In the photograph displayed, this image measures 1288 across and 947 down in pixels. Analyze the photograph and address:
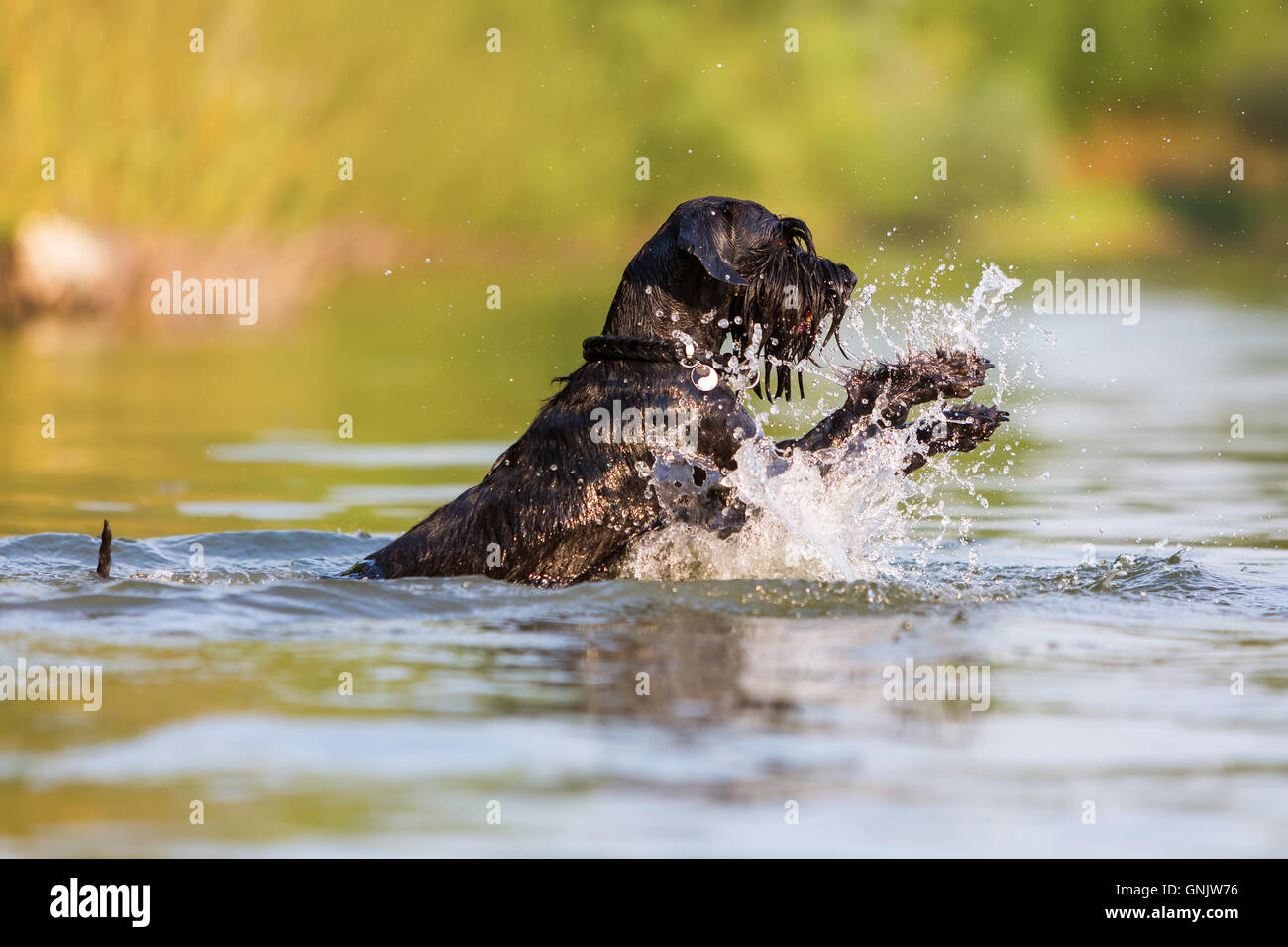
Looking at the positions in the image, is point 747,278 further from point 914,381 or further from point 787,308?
point 914,381

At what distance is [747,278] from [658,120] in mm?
31408

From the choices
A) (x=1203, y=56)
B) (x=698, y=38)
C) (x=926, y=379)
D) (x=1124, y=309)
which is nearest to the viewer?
(x=926, y=379)

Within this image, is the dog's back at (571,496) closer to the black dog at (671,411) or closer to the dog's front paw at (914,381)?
the black dog at (671,411)

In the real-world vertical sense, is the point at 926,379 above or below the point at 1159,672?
above

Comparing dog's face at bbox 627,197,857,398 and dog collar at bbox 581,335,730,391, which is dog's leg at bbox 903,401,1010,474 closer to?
dog's face at bbox 627,197,857,398

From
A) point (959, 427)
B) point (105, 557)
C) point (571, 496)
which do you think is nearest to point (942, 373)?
point (959, 427)

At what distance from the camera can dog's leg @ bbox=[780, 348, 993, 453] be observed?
7438 mm

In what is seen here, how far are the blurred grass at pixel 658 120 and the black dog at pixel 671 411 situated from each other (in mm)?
14084

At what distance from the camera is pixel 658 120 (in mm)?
38062

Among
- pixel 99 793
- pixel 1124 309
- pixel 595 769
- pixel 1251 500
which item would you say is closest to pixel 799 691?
pixel 595 769

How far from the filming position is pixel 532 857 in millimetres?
4016

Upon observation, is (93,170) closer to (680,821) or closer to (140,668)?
(140,668)

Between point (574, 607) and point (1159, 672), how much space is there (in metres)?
2.16

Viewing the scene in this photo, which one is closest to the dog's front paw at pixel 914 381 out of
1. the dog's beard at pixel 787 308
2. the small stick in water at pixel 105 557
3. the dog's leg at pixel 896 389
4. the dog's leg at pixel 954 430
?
the dog's leg at pixel 896 389
